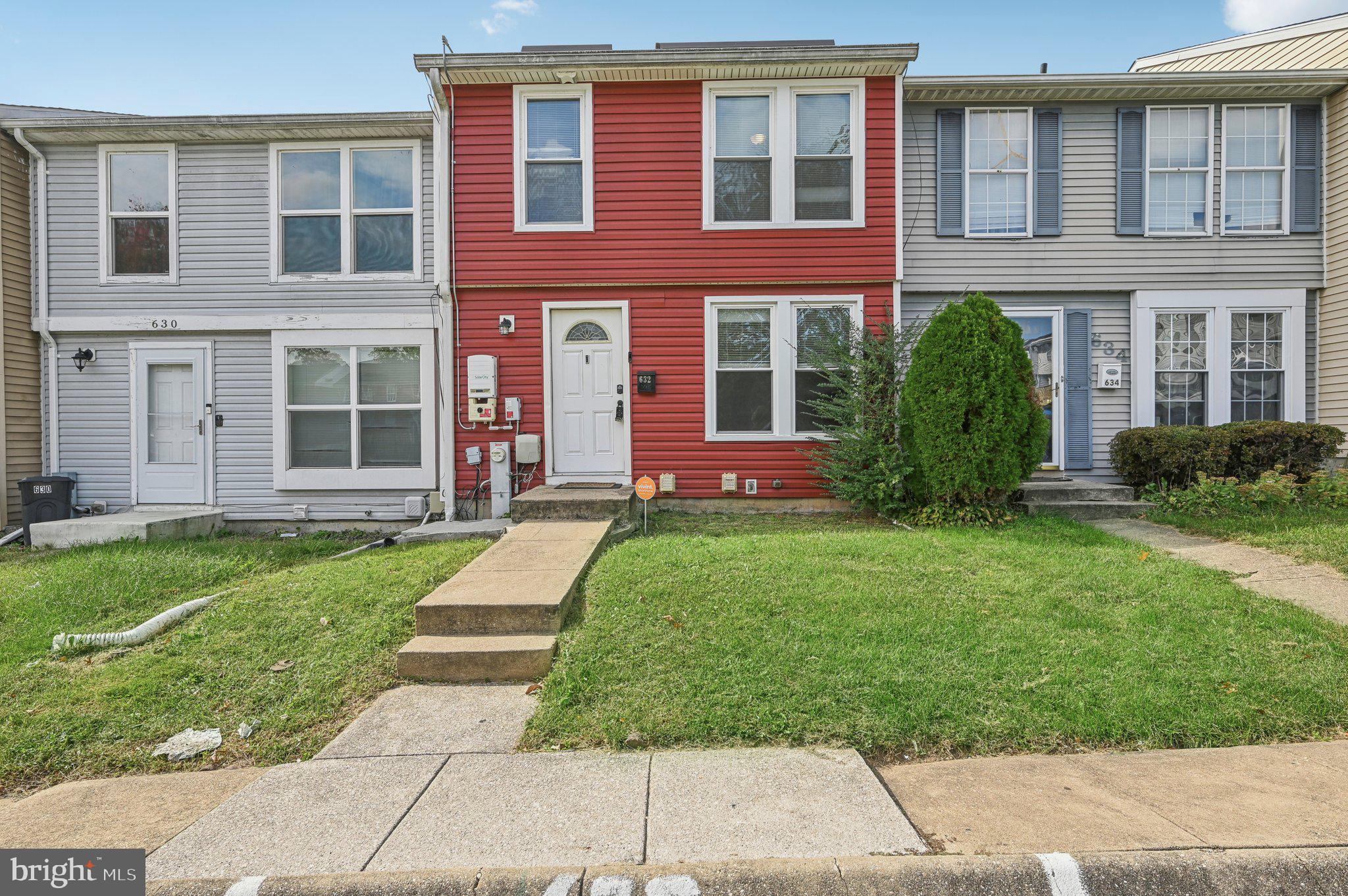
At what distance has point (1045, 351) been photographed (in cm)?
880

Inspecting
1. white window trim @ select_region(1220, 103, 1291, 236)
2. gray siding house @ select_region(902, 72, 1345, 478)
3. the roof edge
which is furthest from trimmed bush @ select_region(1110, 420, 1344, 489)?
the roof edge

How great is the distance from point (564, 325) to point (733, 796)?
658 centimetres

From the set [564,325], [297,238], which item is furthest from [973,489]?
[297,238]

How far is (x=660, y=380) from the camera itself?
27.0ft

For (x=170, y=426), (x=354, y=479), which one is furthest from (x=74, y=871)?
(x=170, y=426)

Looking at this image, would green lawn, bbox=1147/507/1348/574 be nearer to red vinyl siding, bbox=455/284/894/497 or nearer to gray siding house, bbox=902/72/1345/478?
gray siding house, bbox=902/72/1345/478

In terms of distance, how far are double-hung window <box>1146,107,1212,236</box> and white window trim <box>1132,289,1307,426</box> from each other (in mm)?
860

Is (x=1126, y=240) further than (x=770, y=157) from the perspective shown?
Yes

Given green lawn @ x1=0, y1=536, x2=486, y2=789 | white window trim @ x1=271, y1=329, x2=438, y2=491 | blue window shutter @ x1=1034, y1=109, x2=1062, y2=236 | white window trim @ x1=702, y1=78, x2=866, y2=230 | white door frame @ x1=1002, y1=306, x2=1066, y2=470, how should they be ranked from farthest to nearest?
white door frame @ x1=1002, y1=306, x2=1066, y2=470
blue window shutter @ x1=1034, y1=109, x2=1062, y2=236
white window trim @ x1=271, y1=329, x2=438, y2=491
white window trim @ x1=702, y1=78, x2=866, y2=230
green lawn @ x1=0, y1=536, x2=486, y2=789

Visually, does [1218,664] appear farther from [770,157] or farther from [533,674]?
[770,157]

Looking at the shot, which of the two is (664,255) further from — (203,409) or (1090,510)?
(203,409)

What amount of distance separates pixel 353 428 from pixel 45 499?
3.72m

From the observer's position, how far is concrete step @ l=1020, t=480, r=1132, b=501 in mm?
7727

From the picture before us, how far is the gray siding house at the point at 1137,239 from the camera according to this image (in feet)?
28.2
